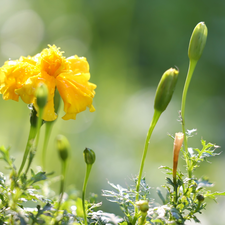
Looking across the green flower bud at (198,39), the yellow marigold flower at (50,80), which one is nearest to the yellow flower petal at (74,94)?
the yellow marigold flower at (50,80)

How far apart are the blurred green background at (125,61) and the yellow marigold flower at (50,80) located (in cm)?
99

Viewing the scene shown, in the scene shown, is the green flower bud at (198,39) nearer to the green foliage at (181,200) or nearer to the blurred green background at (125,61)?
the green foliage at (181,200)

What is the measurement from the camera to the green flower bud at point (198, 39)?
0.84 feet

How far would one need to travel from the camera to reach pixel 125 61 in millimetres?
1678

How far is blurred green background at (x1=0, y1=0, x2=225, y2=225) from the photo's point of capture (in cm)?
134

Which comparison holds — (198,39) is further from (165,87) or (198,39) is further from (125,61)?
(125,61)

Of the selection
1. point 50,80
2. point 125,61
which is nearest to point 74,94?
point 50,80

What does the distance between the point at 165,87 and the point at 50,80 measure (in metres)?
0.11

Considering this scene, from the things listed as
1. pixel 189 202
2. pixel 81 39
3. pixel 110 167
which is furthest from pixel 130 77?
pixel 189 202

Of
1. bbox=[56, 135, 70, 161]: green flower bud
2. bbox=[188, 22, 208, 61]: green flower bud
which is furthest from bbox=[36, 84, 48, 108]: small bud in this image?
bbox=[188, 22, 208, 61]: green flower bud

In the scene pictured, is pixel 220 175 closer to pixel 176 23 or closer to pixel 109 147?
pixel 109 147

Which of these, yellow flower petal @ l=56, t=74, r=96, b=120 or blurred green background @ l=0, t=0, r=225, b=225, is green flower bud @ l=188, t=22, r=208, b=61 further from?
blurred green background @ l=0, t=0, r=225, b=225

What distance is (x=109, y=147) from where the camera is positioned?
4.25 feet

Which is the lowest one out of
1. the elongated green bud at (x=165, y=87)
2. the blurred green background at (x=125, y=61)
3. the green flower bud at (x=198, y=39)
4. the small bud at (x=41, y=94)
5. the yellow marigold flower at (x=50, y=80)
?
the small bud at (x=41, y=94)
